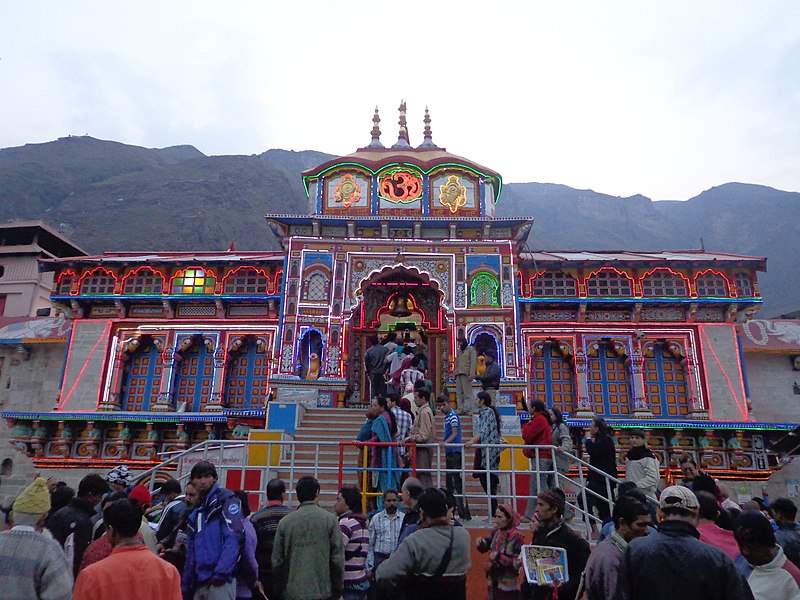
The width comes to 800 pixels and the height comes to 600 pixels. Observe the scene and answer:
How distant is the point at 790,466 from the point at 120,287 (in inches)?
846

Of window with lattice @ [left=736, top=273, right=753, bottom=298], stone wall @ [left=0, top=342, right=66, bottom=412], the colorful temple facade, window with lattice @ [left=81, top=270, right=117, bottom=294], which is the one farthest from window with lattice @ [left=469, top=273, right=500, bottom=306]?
stone wall @ [left=0, top=342, right=66, bottom=412]

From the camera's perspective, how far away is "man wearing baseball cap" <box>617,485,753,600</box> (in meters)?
3.24

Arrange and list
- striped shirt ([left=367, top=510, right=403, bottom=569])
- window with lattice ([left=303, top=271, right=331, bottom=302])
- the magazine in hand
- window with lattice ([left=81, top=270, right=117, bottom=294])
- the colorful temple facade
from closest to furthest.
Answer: the magazine in hand → striped shirt ([left=367, top=510, right=403, bottom=569]) → the colorful temple facade → window with lattice ([left=303, top=271, right=331, bottom=302]) → window with lattice ([left=81, top=270, right=117, bottom=294])

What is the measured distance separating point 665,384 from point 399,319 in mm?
8420

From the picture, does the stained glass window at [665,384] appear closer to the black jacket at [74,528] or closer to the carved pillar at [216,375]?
the carved pillar at [216,375]

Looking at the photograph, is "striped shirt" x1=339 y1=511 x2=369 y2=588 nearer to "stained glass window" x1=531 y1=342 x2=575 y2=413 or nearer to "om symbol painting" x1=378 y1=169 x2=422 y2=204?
"stained glass window" x1=531 y1=342 x2=575 y2=413

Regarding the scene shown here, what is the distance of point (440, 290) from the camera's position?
18250mm

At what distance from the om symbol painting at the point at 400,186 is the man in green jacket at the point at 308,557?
15.0 m

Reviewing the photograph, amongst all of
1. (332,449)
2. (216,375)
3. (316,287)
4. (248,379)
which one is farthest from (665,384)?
(216,375)

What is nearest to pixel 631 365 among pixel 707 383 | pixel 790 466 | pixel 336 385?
pixel 707 383

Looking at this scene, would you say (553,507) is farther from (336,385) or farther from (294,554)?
(336,385)

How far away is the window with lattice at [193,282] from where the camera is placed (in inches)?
792

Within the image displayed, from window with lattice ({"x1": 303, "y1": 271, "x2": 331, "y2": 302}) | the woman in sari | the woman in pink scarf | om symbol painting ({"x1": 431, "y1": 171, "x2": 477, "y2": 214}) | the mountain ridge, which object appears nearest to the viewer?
the woman in pink scarf

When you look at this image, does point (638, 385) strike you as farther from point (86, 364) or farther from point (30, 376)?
point (30, 376)
